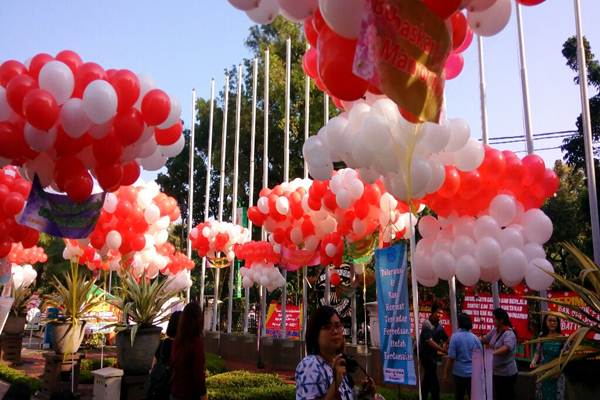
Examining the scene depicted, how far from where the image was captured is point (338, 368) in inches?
103

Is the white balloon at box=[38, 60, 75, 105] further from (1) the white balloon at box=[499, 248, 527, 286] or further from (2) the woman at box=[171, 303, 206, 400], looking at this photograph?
(1) the white balloon at box=[499, 248, 527, 286]

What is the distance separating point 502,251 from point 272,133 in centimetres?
1752

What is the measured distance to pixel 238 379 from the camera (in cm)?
877

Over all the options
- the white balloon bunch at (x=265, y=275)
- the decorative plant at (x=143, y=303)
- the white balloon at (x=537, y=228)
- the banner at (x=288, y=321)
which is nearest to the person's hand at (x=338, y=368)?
the white balloon at (x=537, y=228)

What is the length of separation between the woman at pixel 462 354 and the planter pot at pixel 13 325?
11058 millimetres

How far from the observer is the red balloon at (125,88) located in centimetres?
523

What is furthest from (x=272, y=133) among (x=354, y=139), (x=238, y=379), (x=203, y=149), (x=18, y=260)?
(x=354, y=139)

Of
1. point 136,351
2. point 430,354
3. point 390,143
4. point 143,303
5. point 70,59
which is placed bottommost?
point 430,354

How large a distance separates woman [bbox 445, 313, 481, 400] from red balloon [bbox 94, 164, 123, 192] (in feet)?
14.8

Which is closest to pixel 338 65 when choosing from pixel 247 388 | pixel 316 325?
pixel 316 325

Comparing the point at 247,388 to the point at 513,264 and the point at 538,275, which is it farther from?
the point at 538,275

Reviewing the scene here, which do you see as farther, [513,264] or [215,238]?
[215,238]

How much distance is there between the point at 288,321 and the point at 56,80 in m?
14.4

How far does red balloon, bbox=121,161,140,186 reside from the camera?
5.92 m
